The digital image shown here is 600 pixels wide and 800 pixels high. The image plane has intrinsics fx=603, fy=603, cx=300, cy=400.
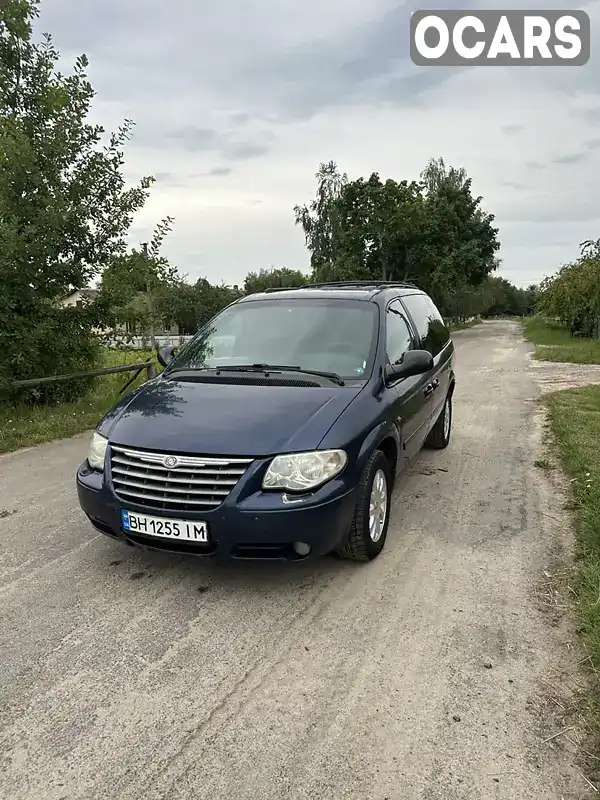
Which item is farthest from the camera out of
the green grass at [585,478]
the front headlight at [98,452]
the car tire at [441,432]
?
the car tire at [441,432]

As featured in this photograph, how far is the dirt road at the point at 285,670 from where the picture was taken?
7.18ft

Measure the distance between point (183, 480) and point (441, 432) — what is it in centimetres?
418

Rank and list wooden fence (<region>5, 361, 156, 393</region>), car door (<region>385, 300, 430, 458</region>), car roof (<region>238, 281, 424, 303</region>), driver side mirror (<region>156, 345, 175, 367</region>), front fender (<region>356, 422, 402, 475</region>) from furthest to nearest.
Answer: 1. wooden fence (<region>5, 361, 156, 393</region>)
2. driver side mirror (<region>156, 345, 175, 367</region>)
3. car roof (<region>238, 281, 424, 303</region>)
4. car door (<region>385, 300, 430, 458</region>)
5. front fender (<region>356, 422, 402, 475</region>)

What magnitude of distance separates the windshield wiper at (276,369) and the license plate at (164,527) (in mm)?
1345

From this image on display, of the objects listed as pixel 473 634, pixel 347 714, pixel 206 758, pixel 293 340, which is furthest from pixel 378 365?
pixel 206 758

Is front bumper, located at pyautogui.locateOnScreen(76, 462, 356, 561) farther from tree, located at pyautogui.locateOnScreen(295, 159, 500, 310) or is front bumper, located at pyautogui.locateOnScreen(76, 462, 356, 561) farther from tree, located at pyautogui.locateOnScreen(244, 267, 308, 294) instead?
tree, located at pyautogui.locateOnScreen(244, 267, 308, 294)

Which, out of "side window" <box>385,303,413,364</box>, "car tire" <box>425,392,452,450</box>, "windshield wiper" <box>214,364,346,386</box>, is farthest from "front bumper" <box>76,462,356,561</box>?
"car tire" <box>425,392,452,450</box>

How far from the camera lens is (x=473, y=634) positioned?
3064mm

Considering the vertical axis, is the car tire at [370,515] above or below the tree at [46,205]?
below

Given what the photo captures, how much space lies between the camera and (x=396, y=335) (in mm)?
4867

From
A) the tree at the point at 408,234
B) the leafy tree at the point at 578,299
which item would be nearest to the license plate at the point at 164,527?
the leafy tree at the point at 578,299

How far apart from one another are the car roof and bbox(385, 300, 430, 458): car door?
0.19 metres

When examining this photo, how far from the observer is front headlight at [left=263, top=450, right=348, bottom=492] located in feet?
10.6

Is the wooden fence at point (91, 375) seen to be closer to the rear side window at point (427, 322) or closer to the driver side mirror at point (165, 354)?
the driver side mirror at point (165, 354)
